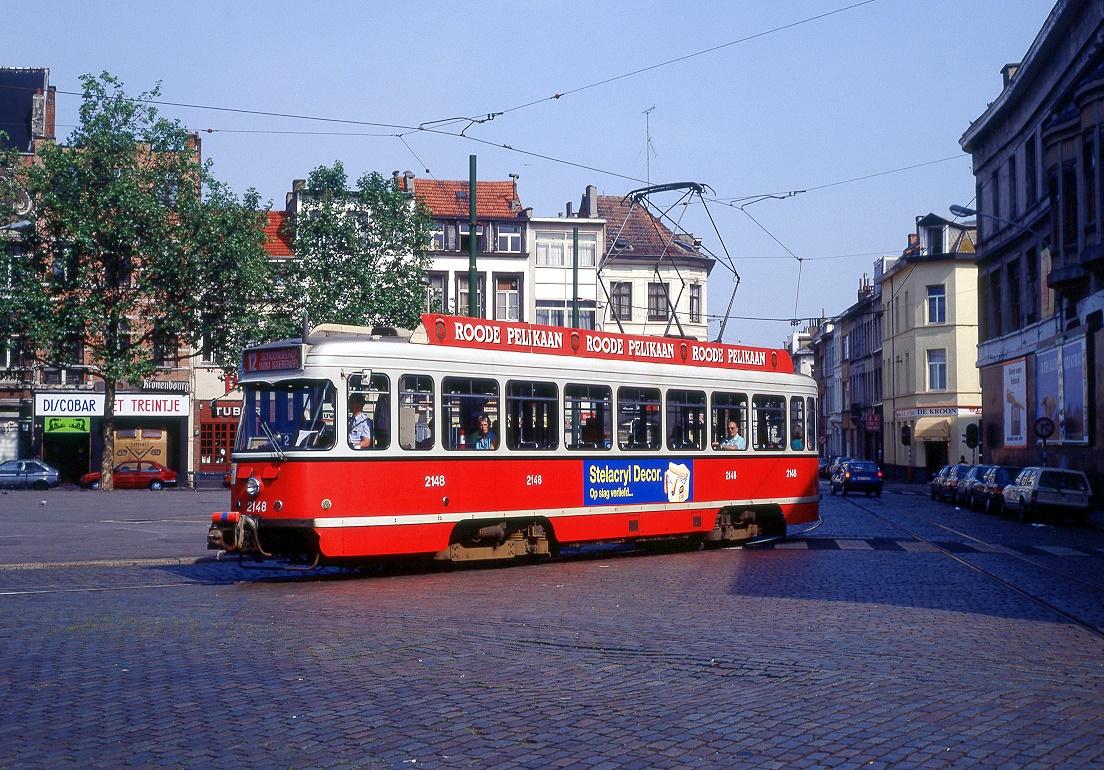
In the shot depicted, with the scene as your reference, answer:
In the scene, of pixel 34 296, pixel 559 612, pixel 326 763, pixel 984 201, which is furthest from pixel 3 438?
pixel 326 763

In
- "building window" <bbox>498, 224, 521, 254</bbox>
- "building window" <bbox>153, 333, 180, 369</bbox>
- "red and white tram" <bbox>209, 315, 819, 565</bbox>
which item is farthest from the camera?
"building window" <bbox>498, 224, 521, 254</bbox>

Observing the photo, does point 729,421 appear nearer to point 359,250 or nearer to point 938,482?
point 938,482

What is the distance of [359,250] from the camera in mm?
52531

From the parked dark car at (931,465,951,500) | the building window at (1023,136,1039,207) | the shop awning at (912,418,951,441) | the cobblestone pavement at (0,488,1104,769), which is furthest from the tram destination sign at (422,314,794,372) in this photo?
the shop awning at (912,418,951,441)

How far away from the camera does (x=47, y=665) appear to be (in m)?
8.92

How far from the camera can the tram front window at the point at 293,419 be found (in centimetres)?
1503

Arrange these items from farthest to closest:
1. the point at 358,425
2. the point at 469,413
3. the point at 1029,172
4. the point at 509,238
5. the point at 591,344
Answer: the point at 509,238, the point at 1029,172, the point at 591,344, the point at 469,413, the point at 358,425

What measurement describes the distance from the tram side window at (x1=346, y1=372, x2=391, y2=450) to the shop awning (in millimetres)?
60779

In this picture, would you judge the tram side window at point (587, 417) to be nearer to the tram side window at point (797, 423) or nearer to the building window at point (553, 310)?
the tram side window at point (797, 423)

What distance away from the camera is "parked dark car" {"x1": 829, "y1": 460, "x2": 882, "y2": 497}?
168 ft

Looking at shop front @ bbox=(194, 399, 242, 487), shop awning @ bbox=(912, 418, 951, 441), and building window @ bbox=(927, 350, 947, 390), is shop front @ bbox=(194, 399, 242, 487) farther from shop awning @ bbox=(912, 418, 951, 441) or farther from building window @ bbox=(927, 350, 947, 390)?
building window @ bbox=(927, 350, 947, 390)

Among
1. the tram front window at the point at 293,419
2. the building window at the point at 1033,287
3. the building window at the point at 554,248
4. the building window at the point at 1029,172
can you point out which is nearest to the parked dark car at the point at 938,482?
the building window at the point at 1033,287

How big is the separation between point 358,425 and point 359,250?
3810cm

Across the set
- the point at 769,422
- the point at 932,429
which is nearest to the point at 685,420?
the point at 769,422
